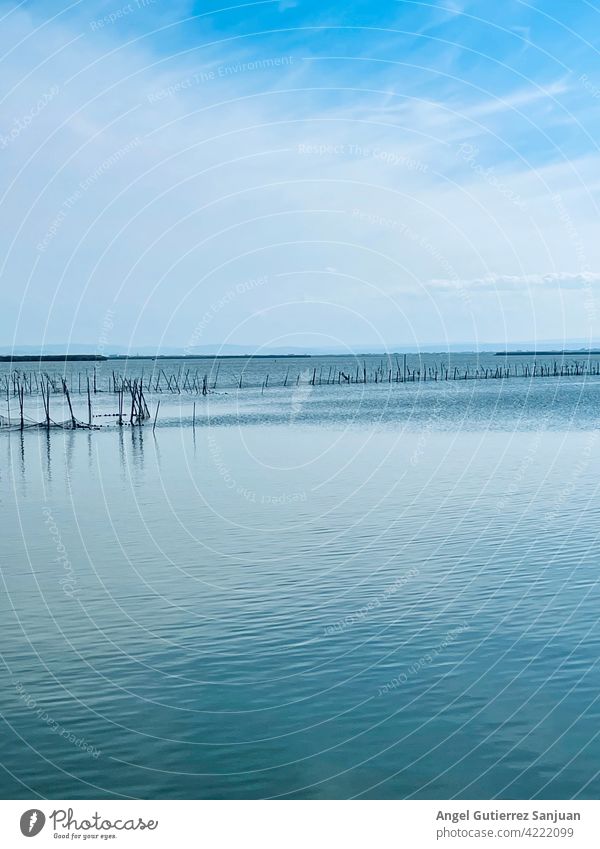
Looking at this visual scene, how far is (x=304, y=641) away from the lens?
17219 millimetres

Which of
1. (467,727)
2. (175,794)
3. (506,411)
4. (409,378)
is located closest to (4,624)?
(175,794)

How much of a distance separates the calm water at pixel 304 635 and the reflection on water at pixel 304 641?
48mm

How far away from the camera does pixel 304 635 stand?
1755 centimetres

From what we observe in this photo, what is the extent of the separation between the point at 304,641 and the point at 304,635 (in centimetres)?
33

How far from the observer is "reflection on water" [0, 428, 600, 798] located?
12.8m

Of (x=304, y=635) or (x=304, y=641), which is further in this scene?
(x=304, y=635)

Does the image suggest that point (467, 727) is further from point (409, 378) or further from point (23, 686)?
point (409, 378)

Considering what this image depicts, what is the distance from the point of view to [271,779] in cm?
1245

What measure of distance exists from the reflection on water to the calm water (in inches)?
1.9

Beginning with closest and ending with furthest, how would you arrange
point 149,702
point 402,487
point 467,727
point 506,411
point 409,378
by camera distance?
point 467,727, point 149,702, point 402,487, point 506,411, point 409,378

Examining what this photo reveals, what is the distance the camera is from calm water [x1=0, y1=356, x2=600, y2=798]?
12.8m

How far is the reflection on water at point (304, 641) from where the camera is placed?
41.9 feet
